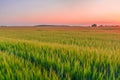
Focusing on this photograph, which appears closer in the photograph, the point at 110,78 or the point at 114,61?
the point at 110,78

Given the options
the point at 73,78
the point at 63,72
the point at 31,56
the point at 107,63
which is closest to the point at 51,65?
the point at 63,72

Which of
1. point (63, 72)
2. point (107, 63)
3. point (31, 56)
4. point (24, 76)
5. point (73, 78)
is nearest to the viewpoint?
point (24, 76)

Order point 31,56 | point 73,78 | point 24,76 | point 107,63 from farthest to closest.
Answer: point 31,56, point 107,63, point 73,78, point 24,76

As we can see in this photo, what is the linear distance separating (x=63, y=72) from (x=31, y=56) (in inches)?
66.3

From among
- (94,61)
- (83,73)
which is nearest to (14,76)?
(83,73)

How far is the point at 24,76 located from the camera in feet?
8.23

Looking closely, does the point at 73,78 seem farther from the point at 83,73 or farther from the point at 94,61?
the point at 94,61

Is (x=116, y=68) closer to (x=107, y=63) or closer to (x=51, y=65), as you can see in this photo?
(x=107, y=63)

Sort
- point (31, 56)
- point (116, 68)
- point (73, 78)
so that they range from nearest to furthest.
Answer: point (73, 78) < point (116, 68) < point (31, 56)

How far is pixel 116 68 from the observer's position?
10.3 ft

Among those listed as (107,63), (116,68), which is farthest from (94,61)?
(116,68)

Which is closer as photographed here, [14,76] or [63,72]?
[14,76]

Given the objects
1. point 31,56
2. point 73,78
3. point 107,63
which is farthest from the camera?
point 31,56

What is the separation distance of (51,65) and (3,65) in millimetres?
795
